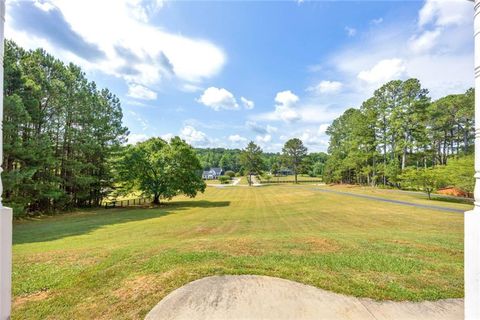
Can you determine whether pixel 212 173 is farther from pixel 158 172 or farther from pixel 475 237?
pixel 475 237

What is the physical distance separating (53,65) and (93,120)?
17.0 ft

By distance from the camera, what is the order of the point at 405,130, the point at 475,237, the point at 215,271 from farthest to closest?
1. the point at 405,130
2. the point at 215,271
3. the point at 475,237

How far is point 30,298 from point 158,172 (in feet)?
65.6

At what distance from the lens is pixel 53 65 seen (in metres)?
19.1

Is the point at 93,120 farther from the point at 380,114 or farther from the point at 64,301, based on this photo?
the point at 380,114

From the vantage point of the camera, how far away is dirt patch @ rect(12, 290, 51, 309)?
3131mm

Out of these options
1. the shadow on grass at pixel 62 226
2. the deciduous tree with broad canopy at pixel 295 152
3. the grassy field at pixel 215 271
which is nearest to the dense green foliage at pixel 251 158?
the deciduous tree with broad canopy at pixel 295 152

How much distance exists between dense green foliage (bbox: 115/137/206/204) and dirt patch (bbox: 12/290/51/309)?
19542mm

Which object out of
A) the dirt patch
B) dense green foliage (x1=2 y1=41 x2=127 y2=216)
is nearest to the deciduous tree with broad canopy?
dense green foliage (x1=2 y1=41 x2=127 y2=216)

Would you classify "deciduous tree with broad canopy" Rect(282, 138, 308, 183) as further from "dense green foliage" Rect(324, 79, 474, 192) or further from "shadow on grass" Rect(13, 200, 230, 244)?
"shadow on grass" Rect(13, 200, 230, 244)

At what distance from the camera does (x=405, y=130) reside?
28609 millimetres

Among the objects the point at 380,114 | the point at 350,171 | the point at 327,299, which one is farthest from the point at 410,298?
the point at 350,171

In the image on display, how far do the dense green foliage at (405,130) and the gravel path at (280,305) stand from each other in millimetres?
25313

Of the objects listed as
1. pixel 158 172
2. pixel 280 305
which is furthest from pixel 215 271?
pixel 158 172
